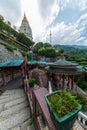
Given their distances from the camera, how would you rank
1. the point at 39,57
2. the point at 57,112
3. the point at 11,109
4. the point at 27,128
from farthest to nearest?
the point at 39,57, the point at 11,109, the point at 27,128, the point at 57,112

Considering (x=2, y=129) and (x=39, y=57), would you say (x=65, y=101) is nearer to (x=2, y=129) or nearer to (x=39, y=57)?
(x=2, y=129)

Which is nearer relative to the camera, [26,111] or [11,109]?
[26,111]

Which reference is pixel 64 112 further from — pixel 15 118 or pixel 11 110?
pixel 11 110

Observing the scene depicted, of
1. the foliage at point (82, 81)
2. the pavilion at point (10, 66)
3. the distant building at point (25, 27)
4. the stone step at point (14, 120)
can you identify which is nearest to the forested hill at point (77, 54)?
the foliage at point (82, 81)

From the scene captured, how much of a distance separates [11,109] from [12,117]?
31.6 inches

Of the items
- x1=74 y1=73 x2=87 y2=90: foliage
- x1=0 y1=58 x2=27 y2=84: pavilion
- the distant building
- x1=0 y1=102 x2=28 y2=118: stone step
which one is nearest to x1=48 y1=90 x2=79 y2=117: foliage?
x1=0 y1=102 x2=28 y2=118: stone step

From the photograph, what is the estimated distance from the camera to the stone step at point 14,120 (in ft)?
13.0

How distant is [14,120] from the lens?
4344 mm

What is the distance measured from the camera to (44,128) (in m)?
2.56

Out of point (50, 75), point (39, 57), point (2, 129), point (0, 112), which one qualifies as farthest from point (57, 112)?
point (39, 57)

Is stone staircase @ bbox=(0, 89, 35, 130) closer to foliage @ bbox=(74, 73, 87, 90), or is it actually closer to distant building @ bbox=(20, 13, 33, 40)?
foliage @ bbox=(74, 73, 87, 90)

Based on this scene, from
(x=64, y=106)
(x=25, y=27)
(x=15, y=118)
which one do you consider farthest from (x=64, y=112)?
(x=25, y=27)

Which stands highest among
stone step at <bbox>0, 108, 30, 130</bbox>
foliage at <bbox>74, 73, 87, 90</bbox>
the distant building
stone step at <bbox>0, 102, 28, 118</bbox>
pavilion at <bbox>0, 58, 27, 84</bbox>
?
the distant building

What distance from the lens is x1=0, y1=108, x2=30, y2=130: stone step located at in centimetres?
398
